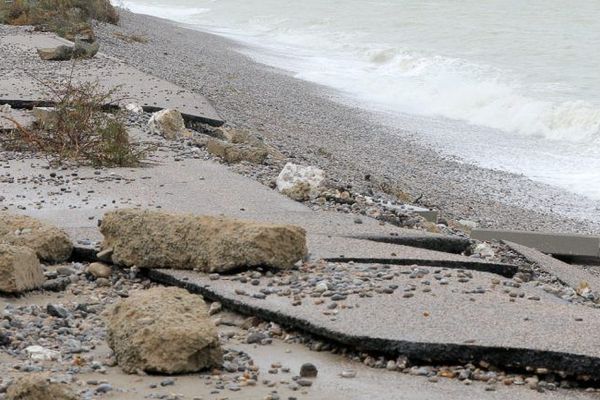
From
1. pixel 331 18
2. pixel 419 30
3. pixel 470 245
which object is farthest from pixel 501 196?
pixel 331 18

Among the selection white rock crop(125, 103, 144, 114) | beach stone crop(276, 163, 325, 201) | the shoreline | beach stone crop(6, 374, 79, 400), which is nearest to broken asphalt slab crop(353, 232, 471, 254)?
beach stone crop(276, 163, 325, 201)

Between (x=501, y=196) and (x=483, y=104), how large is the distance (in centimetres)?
926

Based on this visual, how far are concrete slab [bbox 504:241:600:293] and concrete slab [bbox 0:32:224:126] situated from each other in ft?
15.6

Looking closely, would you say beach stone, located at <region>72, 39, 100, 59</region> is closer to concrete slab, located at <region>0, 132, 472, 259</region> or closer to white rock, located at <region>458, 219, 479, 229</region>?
concrete slab, located at <region>0, 132, 472, 259</region>

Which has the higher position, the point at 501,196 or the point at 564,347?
the point at 564,347

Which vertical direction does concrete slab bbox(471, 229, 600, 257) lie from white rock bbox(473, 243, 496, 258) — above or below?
below

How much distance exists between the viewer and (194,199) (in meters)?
8.00

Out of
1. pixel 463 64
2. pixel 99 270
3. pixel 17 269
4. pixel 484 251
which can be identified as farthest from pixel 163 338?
pixel 463 64

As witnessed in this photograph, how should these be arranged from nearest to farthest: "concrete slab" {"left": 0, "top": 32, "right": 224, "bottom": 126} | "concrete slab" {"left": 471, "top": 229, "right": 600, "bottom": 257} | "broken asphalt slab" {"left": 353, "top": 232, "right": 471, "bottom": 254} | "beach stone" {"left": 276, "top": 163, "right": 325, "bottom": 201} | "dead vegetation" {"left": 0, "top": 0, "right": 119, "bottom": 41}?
"broken asphalt slab" {"left": 353, "top": 232, "right": 471, "bottom": 254} → "beach stone" {"left": 276, "top": 163, "right": 325, "bottom": 201} → "concrete slab" {"left": 471, "top": 229, "right": 600, "bottom": 257} → "concrete slab" {"left": 0, "top": 32, "right": 224, "bottom": 126} → "dead vegetation" {"left": 0, "top": 0, "right": 119, "bottom": 41}

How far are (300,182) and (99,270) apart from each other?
263 cm

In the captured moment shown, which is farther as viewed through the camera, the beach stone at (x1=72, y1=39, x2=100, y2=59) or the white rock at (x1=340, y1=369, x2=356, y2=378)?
the beach stone at (x1=72, y1=39, x2=100, y2=59)

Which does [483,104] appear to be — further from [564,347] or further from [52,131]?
[564,347]

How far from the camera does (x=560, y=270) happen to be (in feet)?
25.0

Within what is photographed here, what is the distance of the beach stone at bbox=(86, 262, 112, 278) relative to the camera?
5.99 metres
